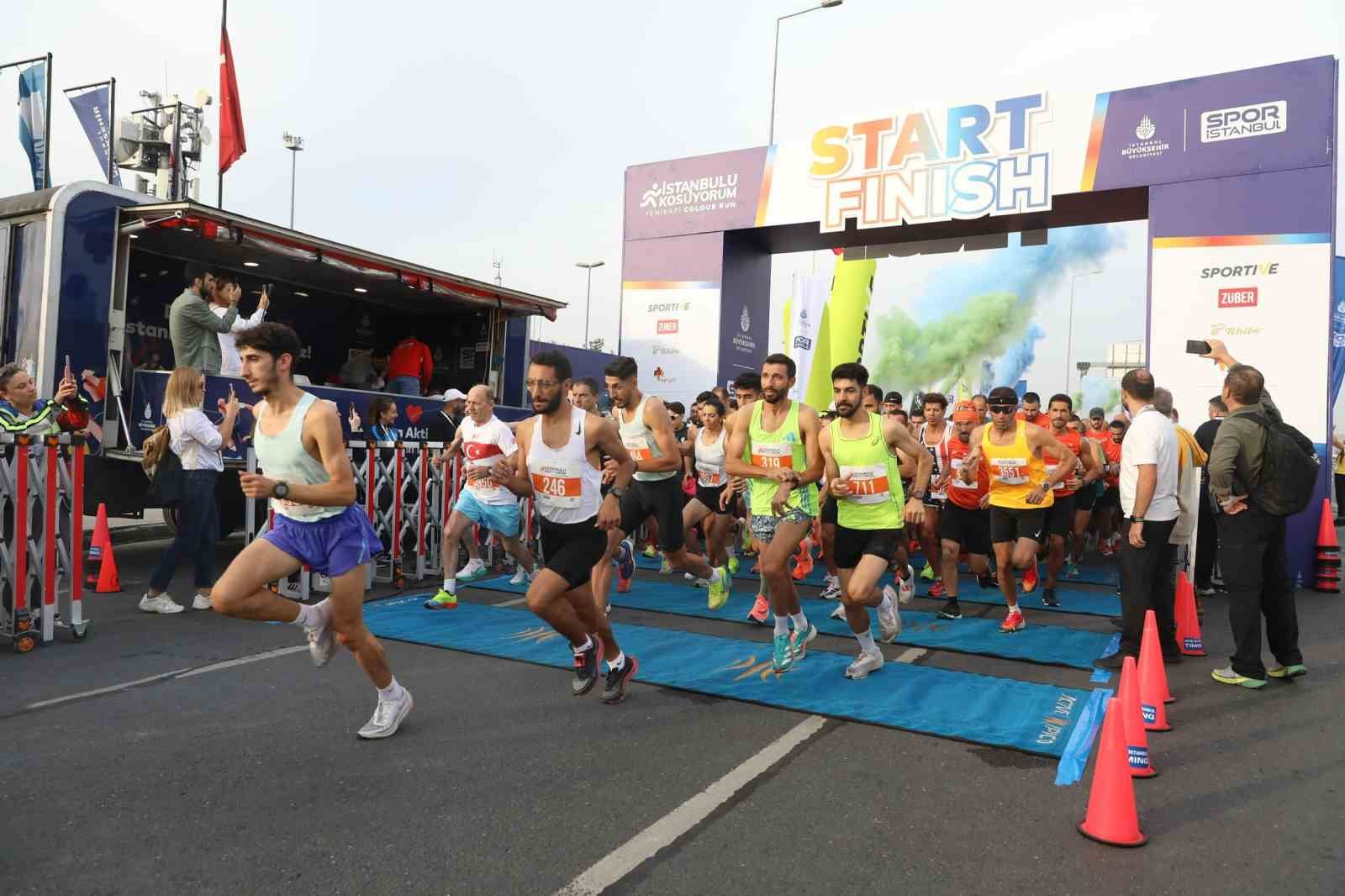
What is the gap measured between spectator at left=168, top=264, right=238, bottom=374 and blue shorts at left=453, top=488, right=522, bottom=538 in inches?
113

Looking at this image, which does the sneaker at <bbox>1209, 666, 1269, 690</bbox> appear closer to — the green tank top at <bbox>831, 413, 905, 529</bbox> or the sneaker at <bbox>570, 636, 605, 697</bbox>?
the green tank top at <bbox>831, 413, 905, 529</bbox>

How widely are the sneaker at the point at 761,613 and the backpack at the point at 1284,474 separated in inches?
139

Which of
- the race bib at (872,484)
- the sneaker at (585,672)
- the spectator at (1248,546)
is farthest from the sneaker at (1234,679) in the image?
the sneaker at (585,672)

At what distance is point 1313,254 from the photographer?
32.9 ft

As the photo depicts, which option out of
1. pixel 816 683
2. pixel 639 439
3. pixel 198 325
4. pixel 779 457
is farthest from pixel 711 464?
pixel 198 325

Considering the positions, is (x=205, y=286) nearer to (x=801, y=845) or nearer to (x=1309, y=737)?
(x=801, y=845)

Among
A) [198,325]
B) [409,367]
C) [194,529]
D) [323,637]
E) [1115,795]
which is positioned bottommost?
[1115,795]

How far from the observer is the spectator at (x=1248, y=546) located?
217 inches

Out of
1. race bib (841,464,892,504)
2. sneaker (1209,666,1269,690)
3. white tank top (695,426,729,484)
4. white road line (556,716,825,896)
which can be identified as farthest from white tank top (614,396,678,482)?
sneaker (1209,666,1269,690)

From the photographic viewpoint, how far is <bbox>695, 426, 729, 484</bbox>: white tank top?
8.69 meters

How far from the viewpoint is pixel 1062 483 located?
8055mm

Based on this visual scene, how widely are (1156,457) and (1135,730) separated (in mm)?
2566

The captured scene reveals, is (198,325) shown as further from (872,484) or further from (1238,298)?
(1238,298)

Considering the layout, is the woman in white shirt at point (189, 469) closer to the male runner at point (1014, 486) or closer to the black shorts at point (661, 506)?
the black shorts at point (661, 506)
